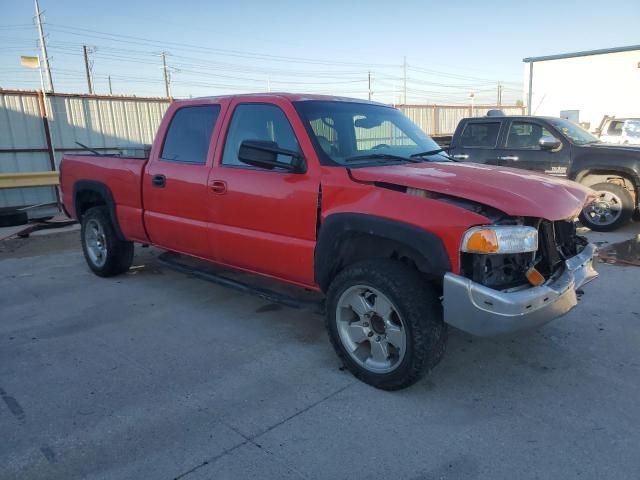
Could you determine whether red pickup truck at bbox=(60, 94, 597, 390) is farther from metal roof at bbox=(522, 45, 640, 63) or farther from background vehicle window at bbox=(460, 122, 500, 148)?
metal roof at bbox=(522, 45, 640, 63)

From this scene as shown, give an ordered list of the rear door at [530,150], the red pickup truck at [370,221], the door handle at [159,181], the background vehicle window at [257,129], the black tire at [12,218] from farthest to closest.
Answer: the black tire at [12,218], the rear door at [530,150], the door handle at [159,181], the background vehicle window at [257,129], the red pickup truck at [370,221]

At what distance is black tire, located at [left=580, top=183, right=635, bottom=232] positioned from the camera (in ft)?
25.7

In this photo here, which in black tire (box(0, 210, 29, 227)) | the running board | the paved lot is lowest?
the paved lot

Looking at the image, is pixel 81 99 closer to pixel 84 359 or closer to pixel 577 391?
pixel 84 359

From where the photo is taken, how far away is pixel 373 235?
3.35 metres

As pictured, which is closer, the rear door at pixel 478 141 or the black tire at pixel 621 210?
the black tire at pixel 621 210

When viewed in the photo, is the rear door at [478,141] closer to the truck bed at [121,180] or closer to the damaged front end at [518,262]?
the damaged front end at [518,262]

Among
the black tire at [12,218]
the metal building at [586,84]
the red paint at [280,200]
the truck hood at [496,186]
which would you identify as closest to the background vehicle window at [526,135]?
the red paint at [280,200]

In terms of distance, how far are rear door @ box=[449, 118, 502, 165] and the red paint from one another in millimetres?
5184

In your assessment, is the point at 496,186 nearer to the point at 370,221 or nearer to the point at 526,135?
the point at 370,221

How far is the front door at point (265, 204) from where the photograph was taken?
3650 mm

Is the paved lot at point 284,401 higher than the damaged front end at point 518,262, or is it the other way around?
the damaged front end at point 518,262

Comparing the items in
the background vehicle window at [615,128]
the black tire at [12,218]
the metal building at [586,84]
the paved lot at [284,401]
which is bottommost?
the paved lot at [284,401]

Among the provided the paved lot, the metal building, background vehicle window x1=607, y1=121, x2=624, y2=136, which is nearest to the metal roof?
the metal building
